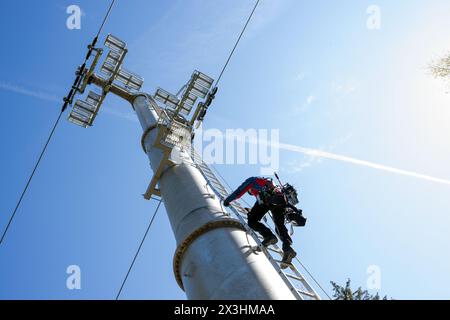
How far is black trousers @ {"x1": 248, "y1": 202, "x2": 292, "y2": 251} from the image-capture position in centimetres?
897

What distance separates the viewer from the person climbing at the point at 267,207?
8.55 metres

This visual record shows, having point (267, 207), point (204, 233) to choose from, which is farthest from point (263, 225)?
point (204, 233)

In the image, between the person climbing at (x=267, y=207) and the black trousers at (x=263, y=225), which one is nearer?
the person climbing at (x=267, y=207)

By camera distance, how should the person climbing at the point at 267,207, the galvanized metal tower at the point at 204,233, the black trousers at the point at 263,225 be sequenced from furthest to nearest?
the black trousers at the point at 263,225
the person climbing at the point at 267,207
the galvanized metal tower at the point at 204,233

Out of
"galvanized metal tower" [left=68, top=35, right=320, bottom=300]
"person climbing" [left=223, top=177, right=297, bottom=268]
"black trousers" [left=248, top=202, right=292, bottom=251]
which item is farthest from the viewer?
"black trousers" [left=248, top=202, right=292, bottom=251]

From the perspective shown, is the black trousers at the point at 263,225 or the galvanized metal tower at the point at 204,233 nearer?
the galvanized metal tower at the point at 204,233

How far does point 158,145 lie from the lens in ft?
36.4

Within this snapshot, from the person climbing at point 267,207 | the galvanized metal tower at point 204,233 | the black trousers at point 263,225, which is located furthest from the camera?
the black trousers at point 263,225

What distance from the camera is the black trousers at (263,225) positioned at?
8969 mm

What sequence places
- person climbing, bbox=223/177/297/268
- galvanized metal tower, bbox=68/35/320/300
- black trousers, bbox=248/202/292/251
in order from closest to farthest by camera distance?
galvanized metal tower, bbox=68/35/320/300 < person climbing, bbox=223/177/297/268 < black trousers, bbox=248/202/292/251

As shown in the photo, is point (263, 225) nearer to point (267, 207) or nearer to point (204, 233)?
point (267, 207)

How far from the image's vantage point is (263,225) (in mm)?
9141

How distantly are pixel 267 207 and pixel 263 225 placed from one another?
0.54 m
